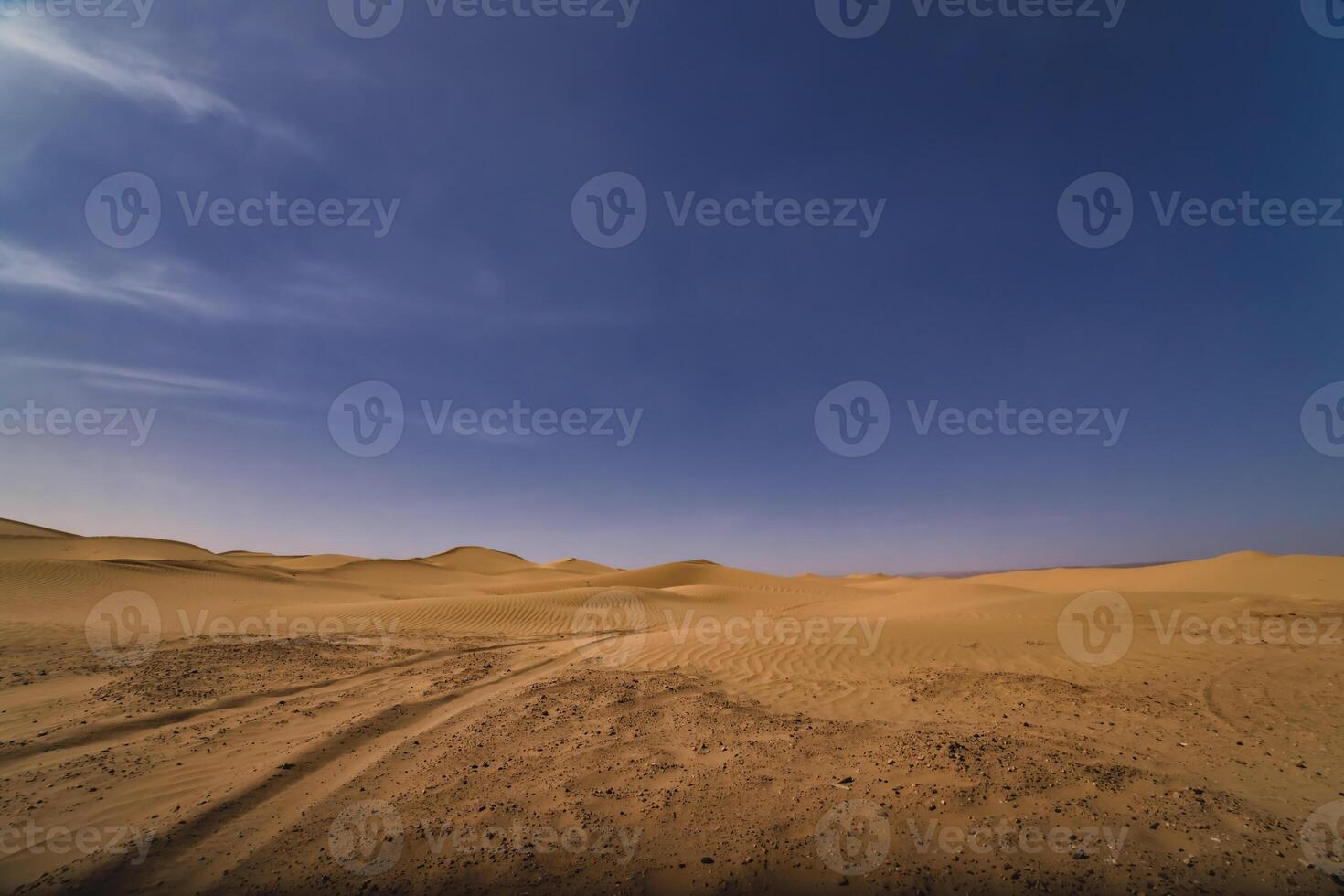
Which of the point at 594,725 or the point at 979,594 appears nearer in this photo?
the point at 594,725

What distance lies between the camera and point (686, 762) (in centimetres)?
→ 492

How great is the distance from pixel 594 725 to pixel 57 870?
413 centimetres

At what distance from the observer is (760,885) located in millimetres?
3184

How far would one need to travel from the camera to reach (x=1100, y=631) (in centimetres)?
1074

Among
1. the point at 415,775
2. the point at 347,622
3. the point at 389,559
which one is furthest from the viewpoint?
the point at 389,559

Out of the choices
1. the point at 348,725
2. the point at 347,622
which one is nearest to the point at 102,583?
the point at 347,622

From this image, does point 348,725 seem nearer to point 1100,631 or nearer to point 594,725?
point 594,725

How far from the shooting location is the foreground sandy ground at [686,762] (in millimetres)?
3342

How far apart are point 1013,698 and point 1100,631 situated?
19.2 ft

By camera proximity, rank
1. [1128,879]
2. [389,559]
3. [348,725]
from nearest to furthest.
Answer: [1128,879] → [348,725] → [389,559]

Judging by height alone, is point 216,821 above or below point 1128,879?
below

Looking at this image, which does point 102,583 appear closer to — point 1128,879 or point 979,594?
point 1128,879

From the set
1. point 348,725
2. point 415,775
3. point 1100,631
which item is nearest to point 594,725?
point 415,775

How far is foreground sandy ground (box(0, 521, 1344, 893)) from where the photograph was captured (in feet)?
11.0
